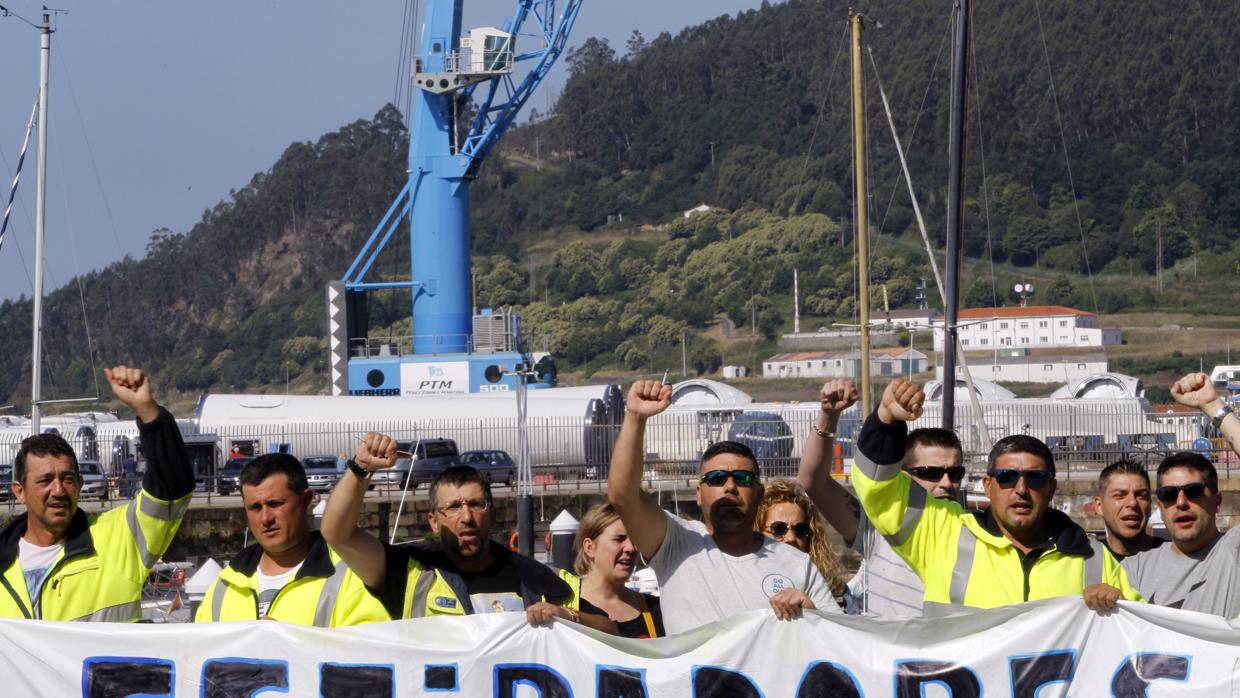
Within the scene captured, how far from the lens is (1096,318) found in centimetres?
11781

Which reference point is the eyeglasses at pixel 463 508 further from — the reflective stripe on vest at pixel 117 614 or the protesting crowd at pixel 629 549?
the reflective stripe on vest at pixel 117 614

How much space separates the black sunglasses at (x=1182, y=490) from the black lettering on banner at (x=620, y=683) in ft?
6.78

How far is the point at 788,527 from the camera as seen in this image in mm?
6605

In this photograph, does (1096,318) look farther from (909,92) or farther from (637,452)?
(637,452)

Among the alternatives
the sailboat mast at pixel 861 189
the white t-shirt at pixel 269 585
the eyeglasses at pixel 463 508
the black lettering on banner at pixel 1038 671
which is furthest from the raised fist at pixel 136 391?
the sailboat mast at pixel 861 189

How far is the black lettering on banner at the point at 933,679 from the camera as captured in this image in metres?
5.78

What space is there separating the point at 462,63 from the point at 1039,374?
52.3 m

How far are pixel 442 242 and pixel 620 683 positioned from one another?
45455 millimetres

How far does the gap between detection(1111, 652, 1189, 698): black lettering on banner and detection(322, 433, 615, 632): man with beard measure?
1841mm

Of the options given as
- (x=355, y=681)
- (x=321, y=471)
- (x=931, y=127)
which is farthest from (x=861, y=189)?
(x=931, y=127)

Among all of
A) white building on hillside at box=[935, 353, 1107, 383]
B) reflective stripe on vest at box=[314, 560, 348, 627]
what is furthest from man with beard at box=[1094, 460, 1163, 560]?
white building on hillside at box=[935, 353, 1107, 383]

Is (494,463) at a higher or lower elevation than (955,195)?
lower

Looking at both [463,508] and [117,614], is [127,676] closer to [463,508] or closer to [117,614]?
[117,614]

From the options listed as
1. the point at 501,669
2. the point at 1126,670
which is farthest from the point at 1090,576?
the point at 501,669
